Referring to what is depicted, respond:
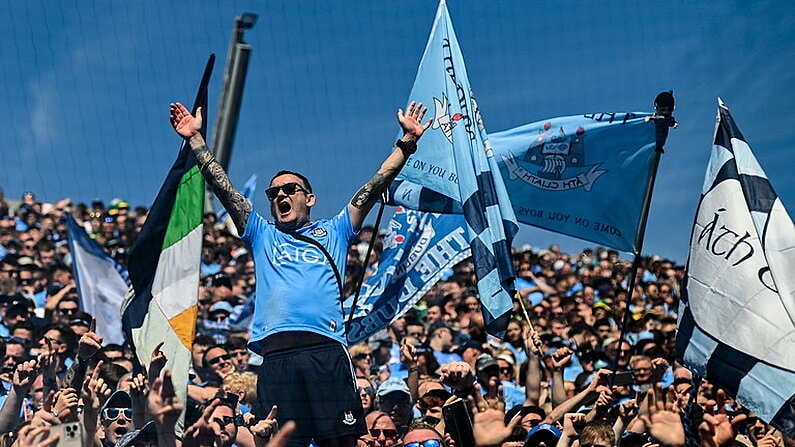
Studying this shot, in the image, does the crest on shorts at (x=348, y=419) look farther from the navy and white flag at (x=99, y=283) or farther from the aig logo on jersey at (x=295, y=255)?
the navy and white flag at (x=99, y=283)

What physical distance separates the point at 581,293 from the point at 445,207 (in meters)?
7.17

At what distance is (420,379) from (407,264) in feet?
4.06

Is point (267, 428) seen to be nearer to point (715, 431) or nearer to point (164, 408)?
point (164, 408)

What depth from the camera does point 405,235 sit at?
8922 millimetres

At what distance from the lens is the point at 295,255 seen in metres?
5.57

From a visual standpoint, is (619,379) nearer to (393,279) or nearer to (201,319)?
(393,279)

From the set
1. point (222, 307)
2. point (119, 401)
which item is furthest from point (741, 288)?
point (222, 307)

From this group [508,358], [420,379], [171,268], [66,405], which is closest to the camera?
[66,405]

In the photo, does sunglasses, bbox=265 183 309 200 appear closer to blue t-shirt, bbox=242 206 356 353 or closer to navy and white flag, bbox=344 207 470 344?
blue t-shirt, bbox=242 206 356 353

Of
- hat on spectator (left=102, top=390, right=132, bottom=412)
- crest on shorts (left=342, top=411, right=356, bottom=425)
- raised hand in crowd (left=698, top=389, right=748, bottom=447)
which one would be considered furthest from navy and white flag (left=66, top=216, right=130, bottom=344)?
raised hand in crowd (left=698, top=389, right=748, bottom=447)

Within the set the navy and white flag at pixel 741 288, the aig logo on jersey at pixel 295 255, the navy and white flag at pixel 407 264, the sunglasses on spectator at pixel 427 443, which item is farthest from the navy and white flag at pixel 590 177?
the aig logo on jersey at pixel 295 255

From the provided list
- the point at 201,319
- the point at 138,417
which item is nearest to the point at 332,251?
the point at 138,417

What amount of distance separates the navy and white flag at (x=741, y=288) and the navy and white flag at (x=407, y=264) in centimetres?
182

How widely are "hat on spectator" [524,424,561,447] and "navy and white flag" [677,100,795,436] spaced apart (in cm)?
124
